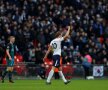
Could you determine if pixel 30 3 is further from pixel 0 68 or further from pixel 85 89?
pixel 85 89

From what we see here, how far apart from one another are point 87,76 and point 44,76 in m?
2.57

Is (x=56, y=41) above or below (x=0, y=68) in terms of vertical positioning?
above

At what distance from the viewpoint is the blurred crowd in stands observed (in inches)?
1270

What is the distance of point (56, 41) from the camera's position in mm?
23438

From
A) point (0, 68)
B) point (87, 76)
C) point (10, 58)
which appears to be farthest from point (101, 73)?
point (10, 58)

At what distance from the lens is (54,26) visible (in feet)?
110

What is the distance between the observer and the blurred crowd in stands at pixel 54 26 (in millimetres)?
32250

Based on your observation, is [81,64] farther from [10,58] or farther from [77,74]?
[10,58]

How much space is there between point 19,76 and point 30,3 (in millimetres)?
7343

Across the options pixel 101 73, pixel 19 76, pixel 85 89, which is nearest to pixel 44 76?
pixel 19 76

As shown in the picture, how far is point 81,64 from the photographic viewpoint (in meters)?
31.2

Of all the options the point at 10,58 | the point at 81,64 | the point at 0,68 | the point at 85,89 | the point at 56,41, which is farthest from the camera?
the point at 81,64

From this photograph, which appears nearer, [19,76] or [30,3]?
[19,76]

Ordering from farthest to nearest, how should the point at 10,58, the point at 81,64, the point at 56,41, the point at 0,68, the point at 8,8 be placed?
the point at 8,8, the point at 81,64, the point at 0,68, the point at 10,58, the point at 56,41
